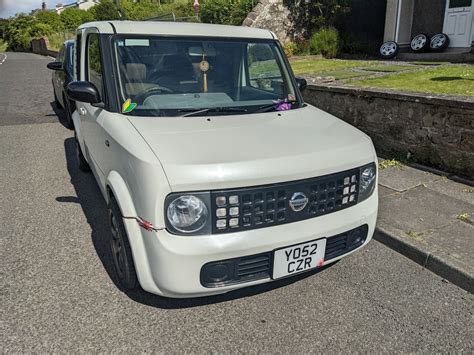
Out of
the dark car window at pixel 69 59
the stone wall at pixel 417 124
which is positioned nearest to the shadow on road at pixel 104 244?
the dark car window at pixel 69 59

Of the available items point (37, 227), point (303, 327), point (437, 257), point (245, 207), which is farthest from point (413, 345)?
point (37, 227)

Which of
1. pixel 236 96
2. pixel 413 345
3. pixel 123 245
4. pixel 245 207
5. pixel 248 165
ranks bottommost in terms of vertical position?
pixel 413 345

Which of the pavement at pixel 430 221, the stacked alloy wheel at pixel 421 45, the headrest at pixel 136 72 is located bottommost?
the pavement at pixel 430 221

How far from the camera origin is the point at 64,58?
7.67m

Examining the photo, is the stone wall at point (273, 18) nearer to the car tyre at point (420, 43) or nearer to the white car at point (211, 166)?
the car tyre at point (420, 43)

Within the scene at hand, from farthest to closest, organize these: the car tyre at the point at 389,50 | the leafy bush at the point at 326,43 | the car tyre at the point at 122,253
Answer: the leafy bush at the point at 326,43 < the car tyre at the point at 389,50 < the car tyre at the point at 122,253

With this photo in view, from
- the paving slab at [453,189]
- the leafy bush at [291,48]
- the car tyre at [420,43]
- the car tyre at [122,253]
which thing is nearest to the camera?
the car tyre at [122,253]

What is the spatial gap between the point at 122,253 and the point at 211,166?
94cm

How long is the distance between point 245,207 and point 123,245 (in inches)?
34.7

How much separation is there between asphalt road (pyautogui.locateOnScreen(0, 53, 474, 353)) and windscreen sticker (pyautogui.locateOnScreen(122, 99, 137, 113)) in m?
1.22

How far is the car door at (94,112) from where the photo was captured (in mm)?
3081

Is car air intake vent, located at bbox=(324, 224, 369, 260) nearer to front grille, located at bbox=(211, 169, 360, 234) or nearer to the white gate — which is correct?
front grille, located at bbox=(211, 169, 360, 234)

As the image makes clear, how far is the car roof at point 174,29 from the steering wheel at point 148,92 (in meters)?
0.49

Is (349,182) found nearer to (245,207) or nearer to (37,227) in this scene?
(245,207)
